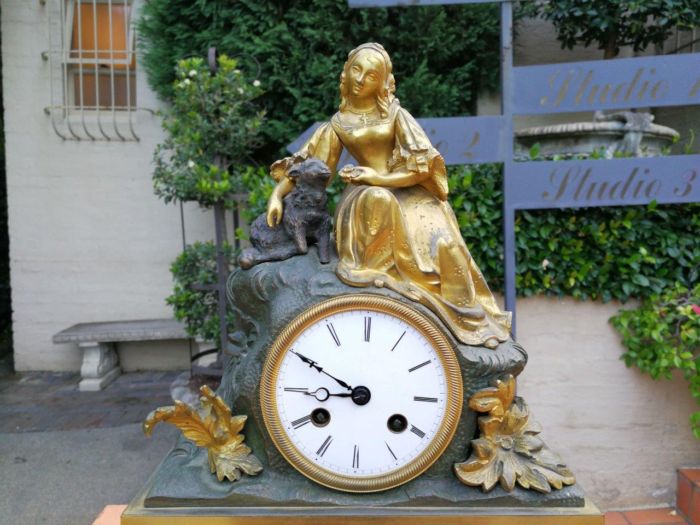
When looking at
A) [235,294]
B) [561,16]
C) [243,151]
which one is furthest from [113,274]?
[561,16]

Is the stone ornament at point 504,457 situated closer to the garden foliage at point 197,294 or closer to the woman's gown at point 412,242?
the woman's gown at point 412,242

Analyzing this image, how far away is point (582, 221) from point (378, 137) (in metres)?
1.52

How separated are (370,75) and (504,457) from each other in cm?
102

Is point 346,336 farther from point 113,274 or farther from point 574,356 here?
point 113,274

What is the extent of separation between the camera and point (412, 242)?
1.35 m

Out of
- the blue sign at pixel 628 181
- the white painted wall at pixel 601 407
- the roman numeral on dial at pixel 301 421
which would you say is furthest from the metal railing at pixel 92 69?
the roman numeral on dial at pixel 301 421

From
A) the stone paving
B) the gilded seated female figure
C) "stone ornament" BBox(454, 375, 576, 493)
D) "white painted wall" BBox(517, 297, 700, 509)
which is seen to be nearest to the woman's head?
the gilded seated female figure

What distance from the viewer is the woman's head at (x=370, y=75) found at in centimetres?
138

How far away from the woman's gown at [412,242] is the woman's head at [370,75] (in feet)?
0.17

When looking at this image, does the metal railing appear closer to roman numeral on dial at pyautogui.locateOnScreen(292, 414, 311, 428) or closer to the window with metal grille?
the window with metal grille

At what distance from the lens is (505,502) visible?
1.25m

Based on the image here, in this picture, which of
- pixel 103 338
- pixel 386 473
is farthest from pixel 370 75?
pixel 103 338

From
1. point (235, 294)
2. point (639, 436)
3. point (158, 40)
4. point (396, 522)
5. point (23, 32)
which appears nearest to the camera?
point (396, 522)

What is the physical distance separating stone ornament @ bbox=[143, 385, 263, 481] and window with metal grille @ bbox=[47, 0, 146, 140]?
12.5 feet
